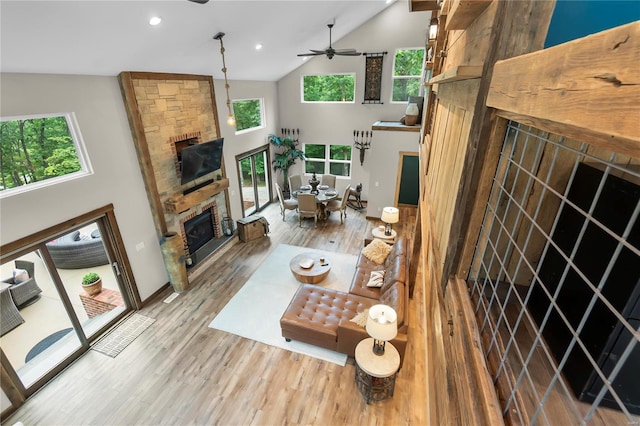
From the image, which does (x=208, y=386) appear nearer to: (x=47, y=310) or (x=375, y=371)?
(x=375, y=371)

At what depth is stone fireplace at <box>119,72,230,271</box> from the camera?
4.67 meters

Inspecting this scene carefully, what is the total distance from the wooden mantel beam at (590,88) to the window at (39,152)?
15.6ft

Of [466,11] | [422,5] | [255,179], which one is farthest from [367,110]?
[466,11]

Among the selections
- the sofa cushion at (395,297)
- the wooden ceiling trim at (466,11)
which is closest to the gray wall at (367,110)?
the sofa cushion at (395,297)

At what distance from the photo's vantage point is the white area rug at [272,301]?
175 inches

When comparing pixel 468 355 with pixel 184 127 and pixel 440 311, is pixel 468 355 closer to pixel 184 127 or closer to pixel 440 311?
pixel 440 311

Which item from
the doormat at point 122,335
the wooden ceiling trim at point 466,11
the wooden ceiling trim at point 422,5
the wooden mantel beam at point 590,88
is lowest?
the doormat at point 122,335

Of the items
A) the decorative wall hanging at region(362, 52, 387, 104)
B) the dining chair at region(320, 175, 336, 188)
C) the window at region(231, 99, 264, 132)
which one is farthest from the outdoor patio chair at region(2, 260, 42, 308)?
the decorative wall hanging at region(362, 52, 387, 104)

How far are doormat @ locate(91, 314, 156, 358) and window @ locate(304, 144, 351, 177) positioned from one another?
Result: 258 inches

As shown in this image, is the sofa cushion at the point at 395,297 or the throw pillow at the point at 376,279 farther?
the throw pillow at the point at 376,279

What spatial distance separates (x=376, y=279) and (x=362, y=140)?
5.15 meters

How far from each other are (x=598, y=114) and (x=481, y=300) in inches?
40.8

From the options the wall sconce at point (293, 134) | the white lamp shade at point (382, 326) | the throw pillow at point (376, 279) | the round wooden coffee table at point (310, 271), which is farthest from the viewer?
the wall sconce at point (293, 134)

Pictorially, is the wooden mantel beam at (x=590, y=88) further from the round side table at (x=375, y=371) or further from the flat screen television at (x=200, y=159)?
the flat screen television at (x=200, y=159)
